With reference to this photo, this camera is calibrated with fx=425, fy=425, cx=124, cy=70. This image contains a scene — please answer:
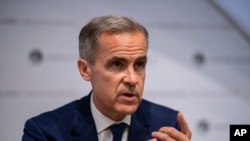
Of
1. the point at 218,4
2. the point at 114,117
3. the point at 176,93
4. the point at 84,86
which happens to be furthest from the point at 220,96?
the point at 114,117

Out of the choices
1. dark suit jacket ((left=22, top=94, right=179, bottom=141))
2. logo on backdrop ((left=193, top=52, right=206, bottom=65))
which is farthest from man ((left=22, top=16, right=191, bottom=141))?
logo on backdrop ((left=193, top=52, right=206, bottom=65))

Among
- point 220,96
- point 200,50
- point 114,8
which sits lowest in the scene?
point 220,96

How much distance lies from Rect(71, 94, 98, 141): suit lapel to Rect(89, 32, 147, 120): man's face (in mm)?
119

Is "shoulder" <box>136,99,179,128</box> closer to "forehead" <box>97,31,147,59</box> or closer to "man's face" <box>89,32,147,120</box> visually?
"man's face" <box>89,32,147,120</box>

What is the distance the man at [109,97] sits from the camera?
4.75ft

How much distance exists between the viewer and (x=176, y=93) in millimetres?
2387

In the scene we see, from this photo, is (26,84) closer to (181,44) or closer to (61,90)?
(61,90)

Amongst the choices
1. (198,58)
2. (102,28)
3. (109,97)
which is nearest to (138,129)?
(109,97)

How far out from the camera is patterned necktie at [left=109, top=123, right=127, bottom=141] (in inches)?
60.9

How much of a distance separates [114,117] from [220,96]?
1.05m

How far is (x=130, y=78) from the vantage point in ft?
4.66

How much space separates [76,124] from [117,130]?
153 mm

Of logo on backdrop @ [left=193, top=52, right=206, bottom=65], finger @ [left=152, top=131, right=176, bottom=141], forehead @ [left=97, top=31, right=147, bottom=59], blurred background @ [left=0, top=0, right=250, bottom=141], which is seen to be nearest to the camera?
finger @ [left=152, top=131, right=176, bottom=141]

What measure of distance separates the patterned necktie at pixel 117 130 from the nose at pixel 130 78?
0.23 m
